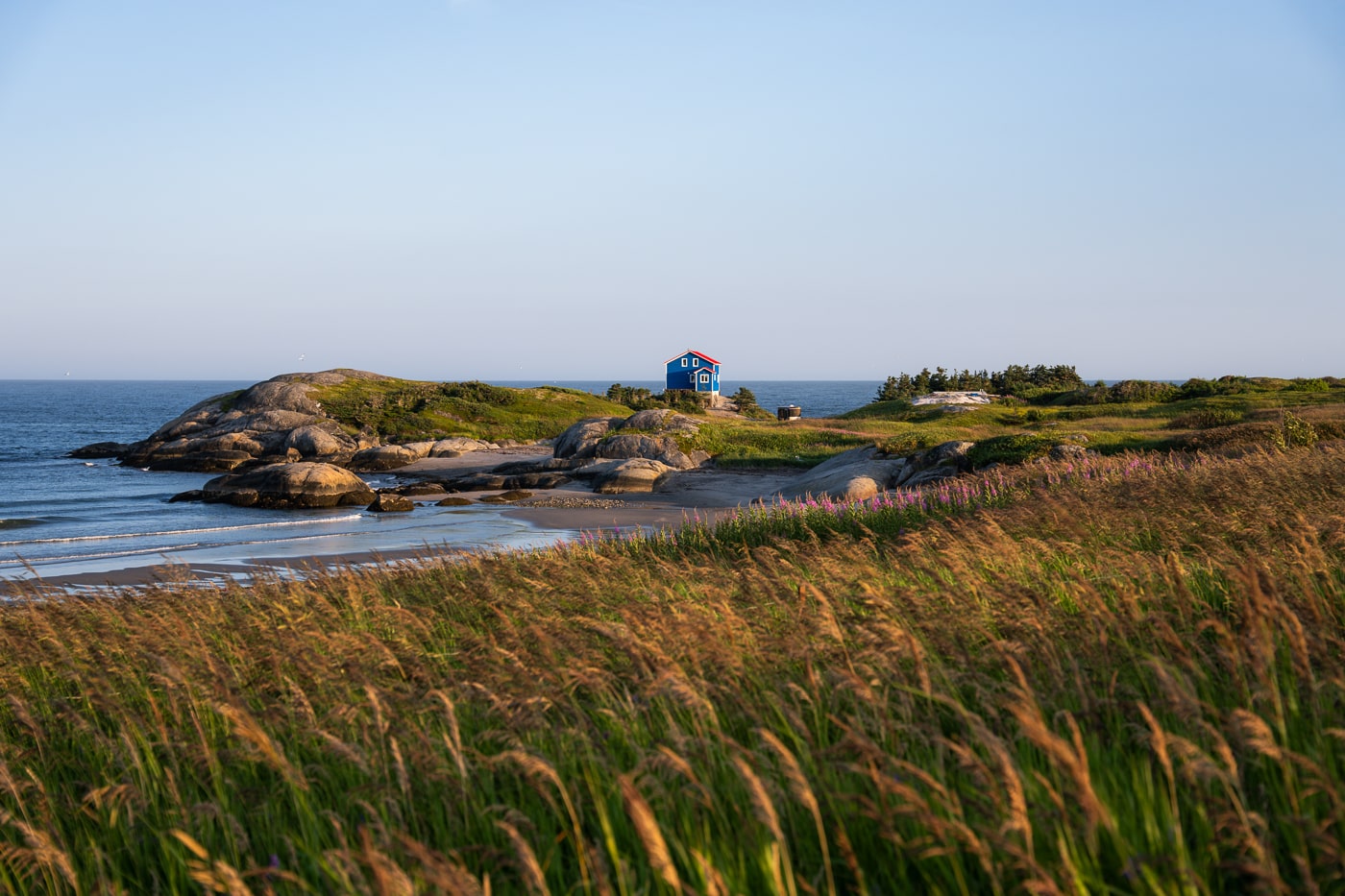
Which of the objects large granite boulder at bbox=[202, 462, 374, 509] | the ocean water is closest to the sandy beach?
the ocean water

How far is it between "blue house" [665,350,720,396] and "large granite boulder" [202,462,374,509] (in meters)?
45.4

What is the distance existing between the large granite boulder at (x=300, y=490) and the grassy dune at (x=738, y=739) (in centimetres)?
2675

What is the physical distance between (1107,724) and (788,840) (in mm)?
1380

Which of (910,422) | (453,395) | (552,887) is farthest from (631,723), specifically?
(453,395)

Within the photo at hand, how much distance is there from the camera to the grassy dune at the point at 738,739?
270cm

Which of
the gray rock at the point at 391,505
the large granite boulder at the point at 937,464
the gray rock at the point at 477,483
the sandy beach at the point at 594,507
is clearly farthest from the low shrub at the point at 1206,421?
the gray rock at the point at 391,505

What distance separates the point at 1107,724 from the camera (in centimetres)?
368

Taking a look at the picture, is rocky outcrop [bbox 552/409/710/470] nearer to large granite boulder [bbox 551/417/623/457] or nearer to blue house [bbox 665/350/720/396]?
large granite boulder [bbox 551/417/623/457]

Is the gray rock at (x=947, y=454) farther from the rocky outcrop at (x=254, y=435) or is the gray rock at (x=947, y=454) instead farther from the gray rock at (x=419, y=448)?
the rocky outcrop at (x=254, y=435)

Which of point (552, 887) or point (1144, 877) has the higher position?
point (1144, 877)

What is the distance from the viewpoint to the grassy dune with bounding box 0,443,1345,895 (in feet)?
8.86

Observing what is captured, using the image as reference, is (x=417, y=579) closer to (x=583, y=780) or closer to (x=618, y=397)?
(x=583, y=780)

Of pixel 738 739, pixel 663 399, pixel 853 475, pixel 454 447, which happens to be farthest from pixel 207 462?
pixel 738 739

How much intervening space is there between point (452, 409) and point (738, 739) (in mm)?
60298
